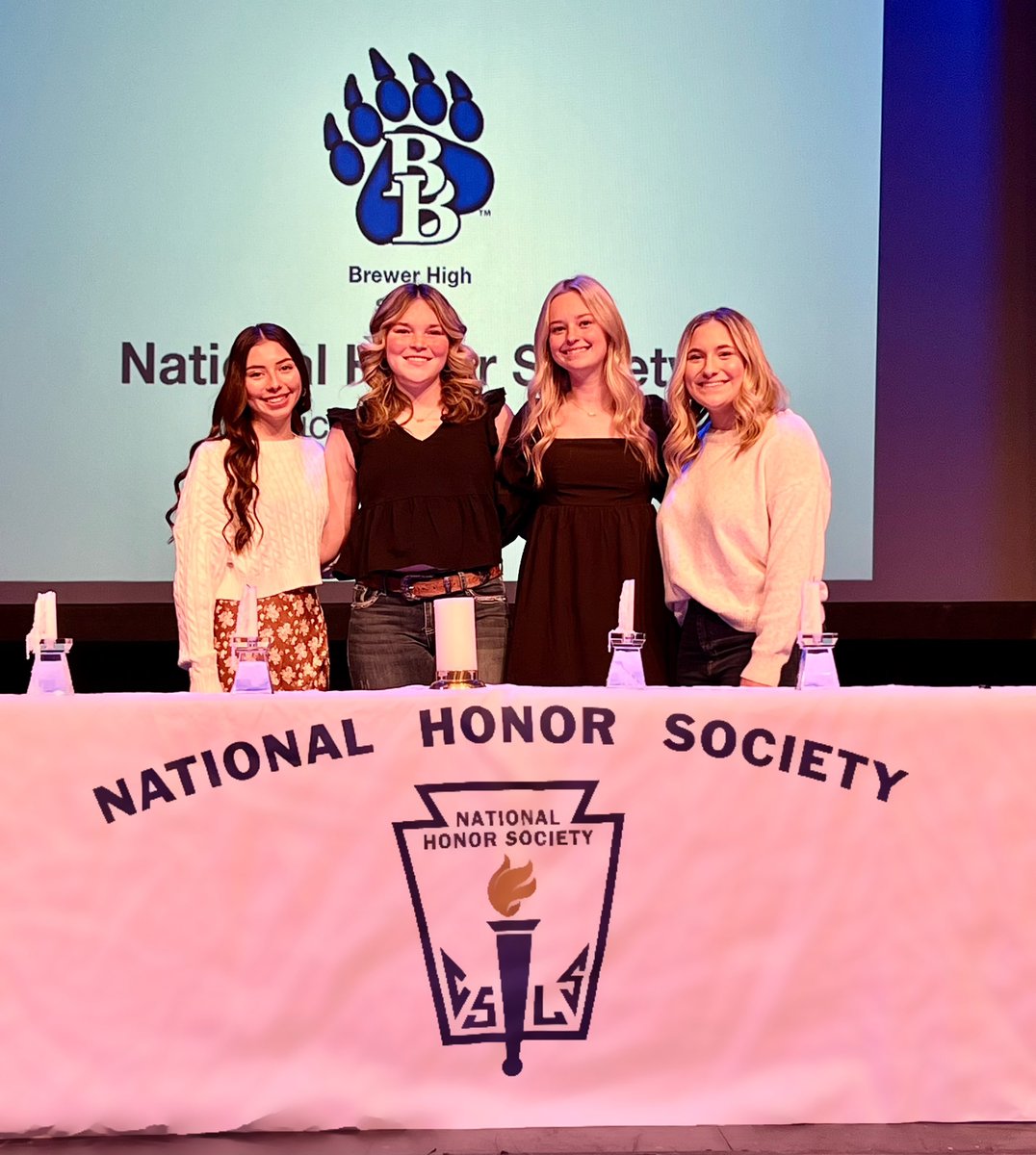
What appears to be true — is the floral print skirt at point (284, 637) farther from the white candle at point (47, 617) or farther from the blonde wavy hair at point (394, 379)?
the white candle at point (47, 617)

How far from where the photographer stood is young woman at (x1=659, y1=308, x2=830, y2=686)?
266 centimetres

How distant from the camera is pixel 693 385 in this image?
2836mm

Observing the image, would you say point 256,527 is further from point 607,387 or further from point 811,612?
point 811,612

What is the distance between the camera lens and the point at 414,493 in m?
2.90

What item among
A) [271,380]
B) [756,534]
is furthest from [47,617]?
[756,534]

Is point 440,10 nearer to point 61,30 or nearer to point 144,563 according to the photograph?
point 61,30

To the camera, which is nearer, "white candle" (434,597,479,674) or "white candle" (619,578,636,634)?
"white candle" (434,597,479,674)

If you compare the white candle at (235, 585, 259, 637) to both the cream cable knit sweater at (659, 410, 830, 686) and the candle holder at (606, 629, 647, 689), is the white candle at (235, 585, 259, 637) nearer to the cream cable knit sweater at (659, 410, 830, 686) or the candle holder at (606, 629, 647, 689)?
the candle holder at (606, 629, 647, 689)

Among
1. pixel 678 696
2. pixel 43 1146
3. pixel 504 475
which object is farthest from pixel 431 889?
pixel 504 475

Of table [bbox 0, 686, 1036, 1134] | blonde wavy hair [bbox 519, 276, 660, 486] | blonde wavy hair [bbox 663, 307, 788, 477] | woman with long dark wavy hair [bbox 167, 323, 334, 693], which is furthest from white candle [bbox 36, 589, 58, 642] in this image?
blonde wavy hair [bbox 663, 307, 788, 477]

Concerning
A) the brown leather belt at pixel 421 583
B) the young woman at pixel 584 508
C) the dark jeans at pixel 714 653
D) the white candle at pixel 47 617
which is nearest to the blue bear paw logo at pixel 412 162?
the young woman at pixel 584 508

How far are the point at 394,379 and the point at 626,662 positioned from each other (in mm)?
1058

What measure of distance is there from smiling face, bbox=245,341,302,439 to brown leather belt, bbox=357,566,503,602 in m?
0.45

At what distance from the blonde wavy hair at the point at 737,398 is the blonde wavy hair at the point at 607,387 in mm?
76
